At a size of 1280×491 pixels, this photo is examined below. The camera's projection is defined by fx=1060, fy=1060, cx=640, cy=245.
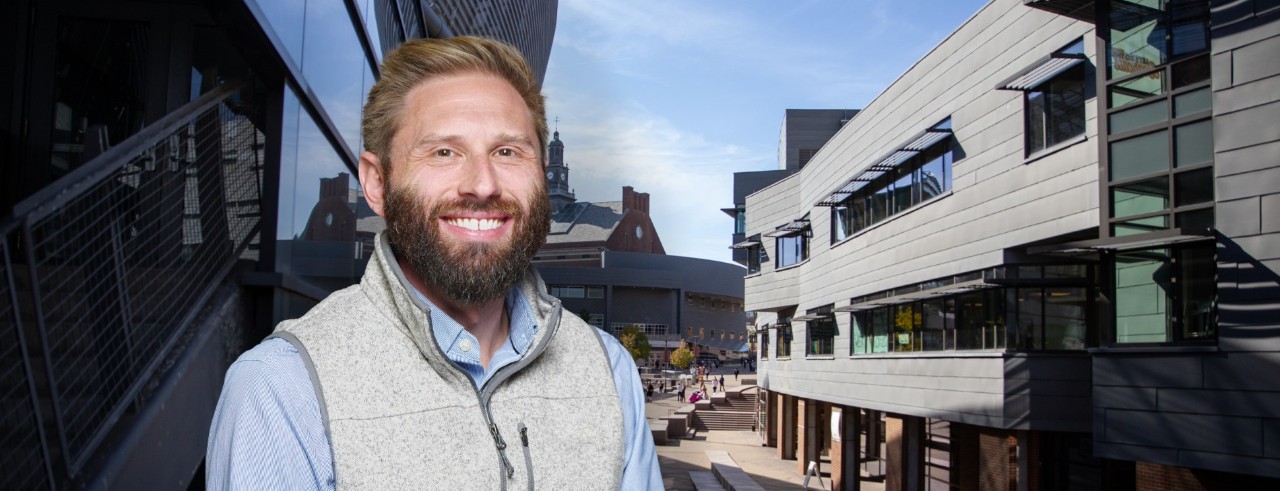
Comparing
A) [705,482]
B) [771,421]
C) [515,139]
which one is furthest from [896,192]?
[515,139]

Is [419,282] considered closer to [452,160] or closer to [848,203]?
[452,160]

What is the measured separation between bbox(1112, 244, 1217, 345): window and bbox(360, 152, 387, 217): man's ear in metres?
13.2

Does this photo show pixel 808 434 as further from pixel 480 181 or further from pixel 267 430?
pixel 267 430

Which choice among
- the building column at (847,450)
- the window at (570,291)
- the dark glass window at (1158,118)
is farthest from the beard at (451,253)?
the window at (570,291)

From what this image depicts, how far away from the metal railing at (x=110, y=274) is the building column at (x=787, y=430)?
36353mm

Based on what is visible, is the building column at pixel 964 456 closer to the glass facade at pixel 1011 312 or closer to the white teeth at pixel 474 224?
the glass facade at pixel 1011 312

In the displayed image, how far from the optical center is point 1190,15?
523 inches

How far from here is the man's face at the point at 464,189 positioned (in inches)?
76.2

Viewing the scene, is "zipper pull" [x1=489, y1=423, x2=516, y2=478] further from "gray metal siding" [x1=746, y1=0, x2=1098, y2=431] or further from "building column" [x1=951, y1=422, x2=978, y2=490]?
"building column" [x1=951, y1=422, x2=978, y2=490]

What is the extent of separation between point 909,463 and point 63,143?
21.2 meters

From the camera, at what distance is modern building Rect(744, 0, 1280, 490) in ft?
40.1

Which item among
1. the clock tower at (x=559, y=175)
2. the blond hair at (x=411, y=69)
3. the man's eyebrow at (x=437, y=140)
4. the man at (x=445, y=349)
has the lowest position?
the man at (x=445, y=349)

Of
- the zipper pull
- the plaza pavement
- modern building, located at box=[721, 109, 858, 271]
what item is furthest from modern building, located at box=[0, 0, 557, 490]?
modern building, located at box=[721, 109, 858, 271]

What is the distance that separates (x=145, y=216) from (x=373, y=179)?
316 centimetres
